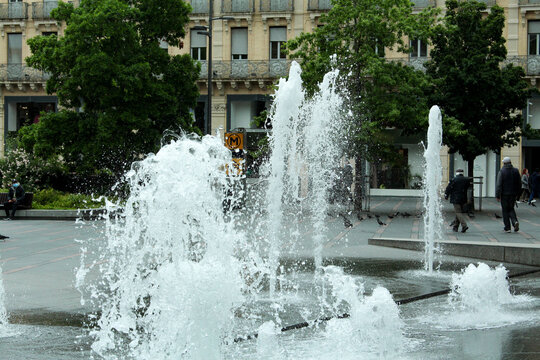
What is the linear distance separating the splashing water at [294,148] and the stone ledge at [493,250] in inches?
91.6

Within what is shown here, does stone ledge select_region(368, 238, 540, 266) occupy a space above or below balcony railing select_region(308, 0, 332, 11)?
below

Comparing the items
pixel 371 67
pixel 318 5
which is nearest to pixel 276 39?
pixel 318 5

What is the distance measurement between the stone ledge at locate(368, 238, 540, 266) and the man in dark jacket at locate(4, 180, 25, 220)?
49.6 feet

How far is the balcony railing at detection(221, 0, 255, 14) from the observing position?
41.0 metres

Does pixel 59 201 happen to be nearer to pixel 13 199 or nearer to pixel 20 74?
pixel 13 199

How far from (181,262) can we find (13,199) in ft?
68.0

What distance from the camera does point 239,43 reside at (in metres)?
41.4

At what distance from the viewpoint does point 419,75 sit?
25.4 meters

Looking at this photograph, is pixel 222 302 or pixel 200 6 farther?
pixel 200 6

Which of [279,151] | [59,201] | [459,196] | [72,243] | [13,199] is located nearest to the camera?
[279,151]

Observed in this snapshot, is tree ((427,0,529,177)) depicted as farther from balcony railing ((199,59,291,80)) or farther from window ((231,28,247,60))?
window ((231,28,247,60))

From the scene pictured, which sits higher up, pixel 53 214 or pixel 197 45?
pixel 197 45

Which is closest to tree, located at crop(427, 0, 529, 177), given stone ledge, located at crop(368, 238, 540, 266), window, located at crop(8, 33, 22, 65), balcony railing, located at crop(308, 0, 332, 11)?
stone ledge, located at crop(368, 238, 540, 266)

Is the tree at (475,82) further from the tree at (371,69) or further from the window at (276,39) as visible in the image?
the window at (276,39)
